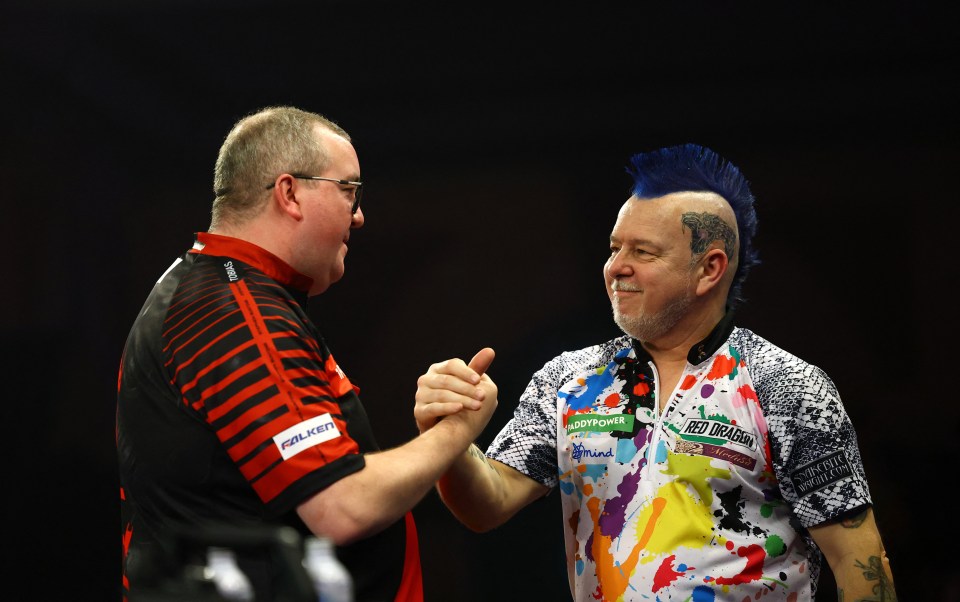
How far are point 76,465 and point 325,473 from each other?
230cm

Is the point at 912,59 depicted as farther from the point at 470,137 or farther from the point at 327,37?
the point at 327,37

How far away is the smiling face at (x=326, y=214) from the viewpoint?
66.7 inches

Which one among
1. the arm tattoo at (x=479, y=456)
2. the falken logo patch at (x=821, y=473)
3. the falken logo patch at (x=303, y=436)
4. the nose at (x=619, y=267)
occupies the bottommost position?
the arm tattoo at (x=479, y=456)

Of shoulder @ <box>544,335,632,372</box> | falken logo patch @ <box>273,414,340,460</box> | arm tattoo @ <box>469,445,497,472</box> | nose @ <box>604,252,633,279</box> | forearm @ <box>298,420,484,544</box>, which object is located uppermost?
nose @ <box>604,252,633,279</box>

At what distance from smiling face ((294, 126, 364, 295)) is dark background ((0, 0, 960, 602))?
164cm

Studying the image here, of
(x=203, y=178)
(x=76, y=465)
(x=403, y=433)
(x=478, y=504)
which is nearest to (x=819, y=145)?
(x=403, y=433)

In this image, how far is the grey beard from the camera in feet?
6.61

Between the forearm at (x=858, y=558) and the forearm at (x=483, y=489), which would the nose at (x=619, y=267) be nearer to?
the forearm at (x=483, y=489)

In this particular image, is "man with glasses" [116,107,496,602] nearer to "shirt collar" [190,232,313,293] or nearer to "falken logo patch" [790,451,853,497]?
"shirt collar" [190,232,313,293]

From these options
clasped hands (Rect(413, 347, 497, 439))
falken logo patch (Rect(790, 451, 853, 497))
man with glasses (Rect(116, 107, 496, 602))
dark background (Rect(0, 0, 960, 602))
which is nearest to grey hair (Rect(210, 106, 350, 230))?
man with glasses (Rect(116, 107, 496, 602))

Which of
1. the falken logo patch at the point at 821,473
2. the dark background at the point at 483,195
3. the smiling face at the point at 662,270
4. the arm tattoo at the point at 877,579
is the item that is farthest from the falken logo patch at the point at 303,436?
the dark background at the point at 483,195

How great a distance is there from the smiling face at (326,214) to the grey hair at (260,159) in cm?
3

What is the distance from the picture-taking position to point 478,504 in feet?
6.42

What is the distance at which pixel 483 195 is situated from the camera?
345 cm
